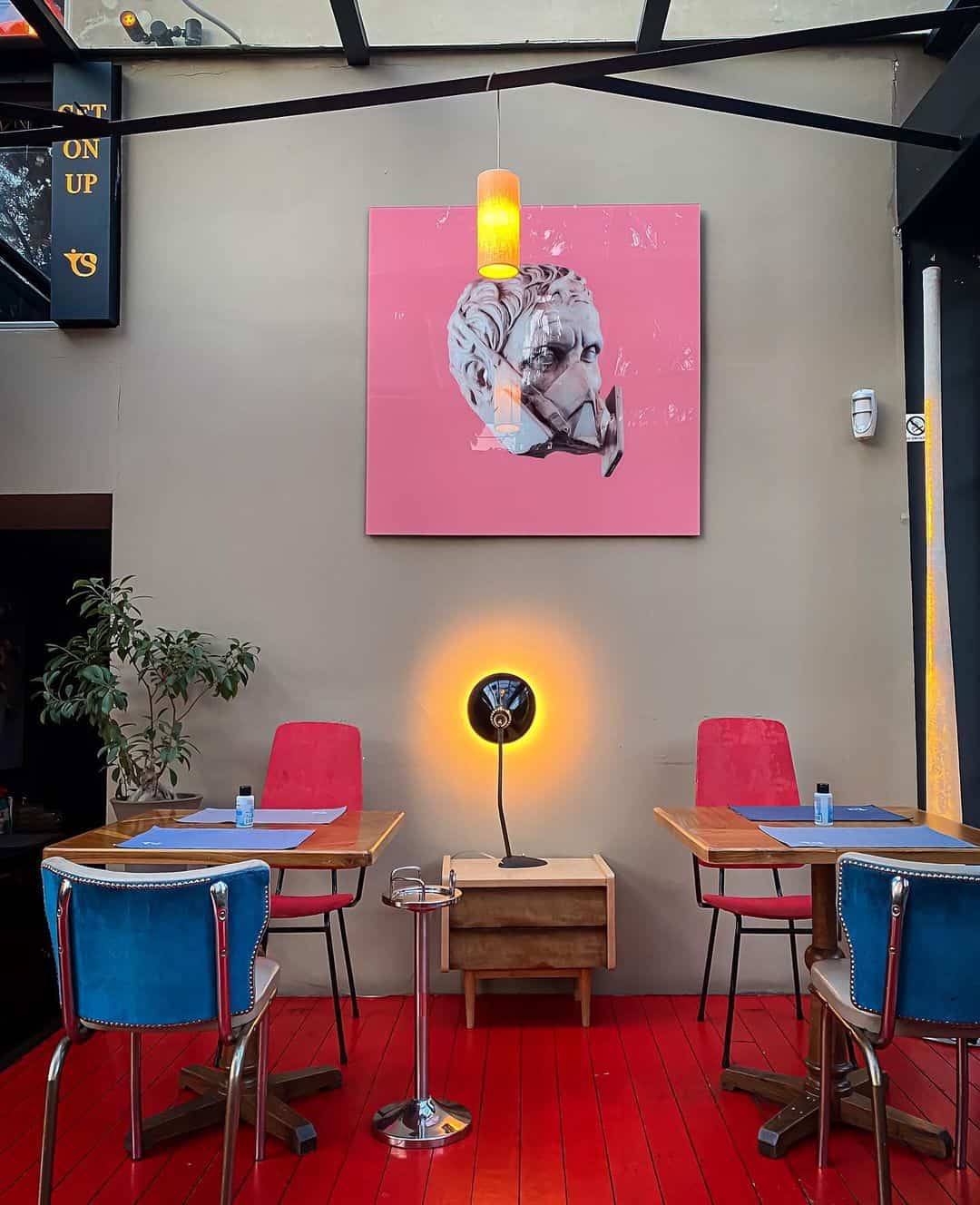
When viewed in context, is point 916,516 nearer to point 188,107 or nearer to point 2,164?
point 188,107

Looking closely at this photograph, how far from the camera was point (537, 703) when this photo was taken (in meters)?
4.34

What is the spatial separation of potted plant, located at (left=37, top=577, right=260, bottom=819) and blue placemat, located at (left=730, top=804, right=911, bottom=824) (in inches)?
82.2

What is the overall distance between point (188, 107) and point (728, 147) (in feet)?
7.79

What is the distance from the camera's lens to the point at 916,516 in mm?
4336

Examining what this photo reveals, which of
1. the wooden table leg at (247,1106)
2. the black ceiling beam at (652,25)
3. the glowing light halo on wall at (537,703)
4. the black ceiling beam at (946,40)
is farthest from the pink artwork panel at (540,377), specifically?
the wooden table leg at (247,1106)

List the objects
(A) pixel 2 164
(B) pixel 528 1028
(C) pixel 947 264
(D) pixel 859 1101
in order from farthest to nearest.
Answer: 1. (A) pixel 2 164
2. (C) pixel 947 264
3. (B) pixel 528 1028
4. (D) pixel 859 1101

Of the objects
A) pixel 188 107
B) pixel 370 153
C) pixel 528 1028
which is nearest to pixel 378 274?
pixel 370 153

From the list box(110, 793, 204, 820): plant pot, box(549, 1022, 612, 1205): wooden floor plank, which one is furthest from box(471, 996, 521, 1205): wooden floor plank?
box(110, 793, 204, 820): plant pot

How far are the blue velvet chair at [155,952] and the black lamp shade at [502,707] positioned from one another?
1950 millimetres

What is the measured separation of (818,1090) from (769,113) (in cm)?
330

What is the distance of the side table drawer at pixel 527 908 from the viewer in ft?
12.4

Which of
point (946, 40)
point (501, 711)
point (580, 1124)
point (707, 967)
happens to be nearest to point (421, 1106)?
point (580, 1124)

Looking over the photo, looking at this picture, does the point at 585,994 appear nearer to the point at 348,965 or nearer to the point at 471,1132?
the point at 348,965

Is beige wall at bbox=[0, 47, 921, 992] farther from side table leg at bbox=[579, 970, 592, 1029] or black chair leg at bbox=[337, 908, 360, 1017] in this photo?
side table leg at bbox=[579, 970, 592, 1029]
